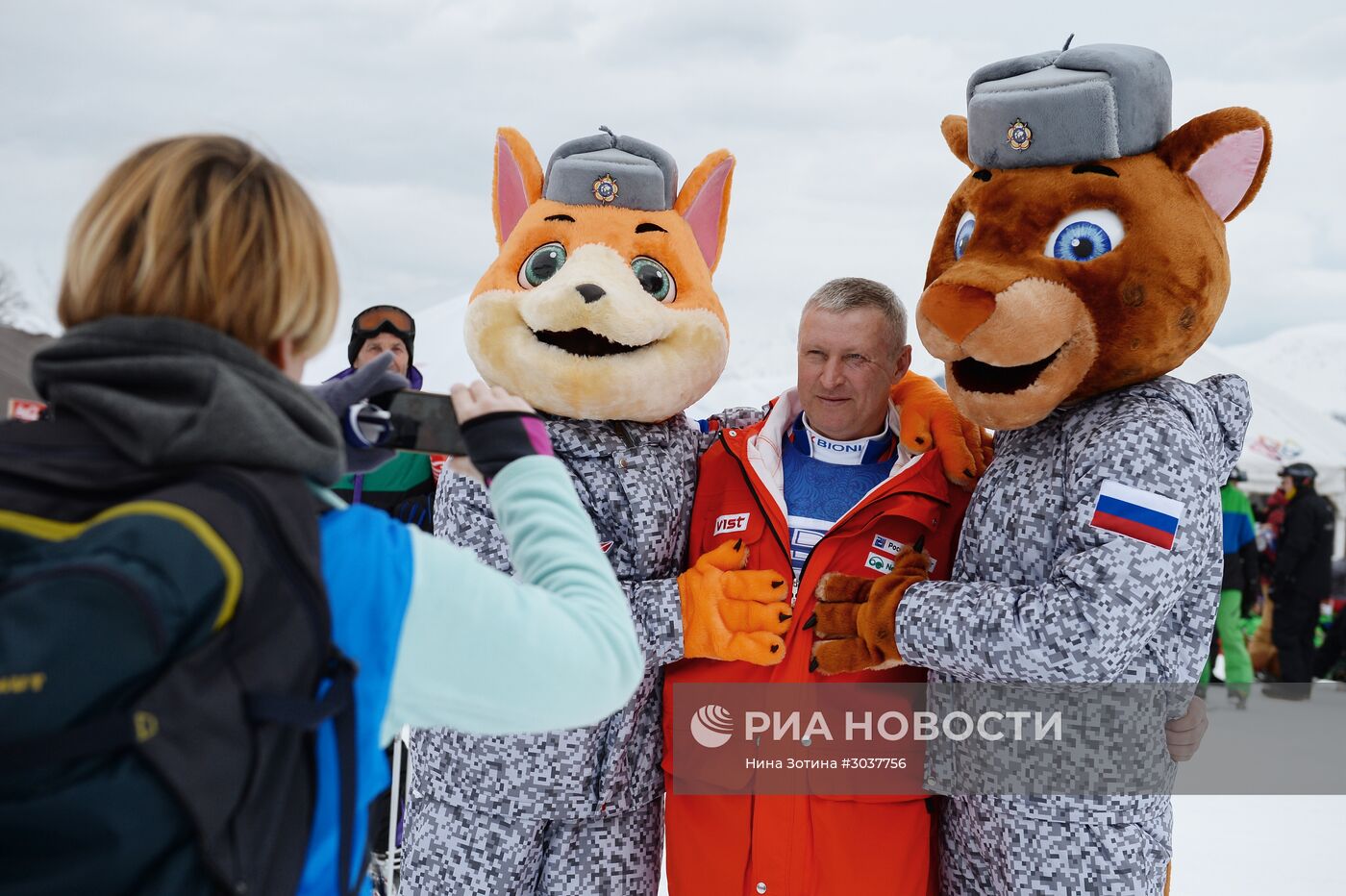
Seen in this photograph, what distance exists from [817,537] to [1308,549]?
6.07m

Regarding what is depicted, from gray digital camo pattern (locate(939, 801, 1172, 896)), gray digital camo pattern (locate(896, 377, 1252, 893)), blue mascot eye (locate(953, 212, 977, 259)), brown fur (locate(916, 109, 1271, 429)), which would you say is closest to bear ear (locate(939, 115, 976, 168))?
blue mascot eye (locate(953, 212, 977, 259))

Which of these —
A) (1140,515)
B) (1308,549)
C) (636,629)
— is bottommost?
(636,629)

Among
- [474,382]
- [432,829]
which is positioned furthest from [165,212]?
[432,829]

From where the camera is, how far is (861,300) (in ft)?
8.12

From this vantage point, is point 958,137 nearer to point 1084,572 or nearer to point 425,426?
point 1084,572

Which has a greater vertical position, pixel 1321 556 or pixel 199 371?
pixel 1321 556

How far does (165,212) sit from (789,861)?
1674mm

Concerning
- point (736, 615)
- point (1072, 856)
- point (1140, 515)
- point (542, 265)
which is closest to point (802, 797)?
point (736, 615)

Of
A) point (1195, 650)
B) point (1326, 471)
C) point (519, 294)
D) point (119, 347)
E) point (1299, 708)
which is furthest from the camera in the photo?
point (1326, 471)

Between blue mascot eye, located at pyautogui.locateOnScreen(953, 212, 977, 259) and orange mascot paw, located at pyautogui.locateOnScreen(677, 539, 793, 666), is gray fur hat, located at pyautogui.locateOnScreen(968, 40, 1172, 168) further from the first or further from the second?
orange mascot paw, located at pyautogui.locateOnScreen(677, 539, 793, 666)

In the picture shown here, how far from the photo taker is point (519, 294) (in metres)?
2.25

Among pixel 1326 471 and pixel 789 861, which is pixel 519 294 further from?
pixel 1326 471

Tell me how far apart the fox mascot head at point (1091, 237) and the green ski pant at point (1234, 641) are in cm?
515

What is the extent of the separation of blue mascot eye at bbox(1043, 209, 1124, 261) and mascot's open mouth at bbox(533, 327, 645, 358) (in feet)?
2.70
